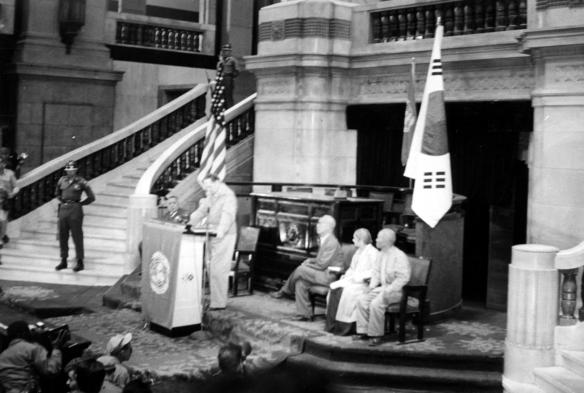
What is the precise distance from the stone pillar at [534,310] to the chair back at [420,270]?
167 cm

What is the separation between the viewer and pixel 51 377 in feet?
21.5

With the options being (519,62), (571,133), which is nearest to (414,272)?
(571,133)

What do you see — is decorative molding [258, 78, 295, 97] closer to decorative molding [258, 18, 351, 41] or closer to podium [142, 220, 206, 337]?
decorative molding [258, 18, 351, 41]

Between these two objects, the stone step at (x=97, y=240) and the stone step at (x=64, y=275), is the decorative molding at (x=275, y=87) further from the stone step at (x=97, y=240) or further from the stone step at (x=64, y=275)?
the stone step at (x=64, y=275)

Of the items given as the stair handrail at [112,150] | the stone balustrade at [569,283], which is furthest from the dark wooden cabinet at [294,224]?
the stair handrail at [112,150]

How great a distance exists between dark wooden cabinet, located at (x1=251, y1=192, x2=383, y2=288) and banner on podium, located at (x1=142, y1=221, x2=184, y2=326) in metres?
2.17

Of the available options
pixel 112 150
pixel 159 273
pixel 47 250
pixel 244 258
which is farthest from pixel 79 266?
pixel 112 150

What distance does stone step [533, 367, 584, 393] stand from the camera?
7.70 meters

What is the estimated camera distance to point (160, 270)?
431 inches

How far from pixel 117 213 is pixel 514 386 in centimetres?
1031

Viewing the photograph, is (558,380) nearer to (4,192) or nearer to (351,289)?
(351,289)

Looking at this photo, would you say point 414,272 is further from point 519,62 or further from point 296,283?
point 519,62

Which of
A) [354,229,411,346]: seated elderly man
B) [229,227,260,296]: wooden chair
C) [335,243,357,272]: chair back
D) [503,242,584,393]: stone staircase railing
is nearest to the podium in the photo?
[229,227,260,296]: wooden chair

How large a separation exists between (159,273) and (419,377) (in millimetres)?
3868
